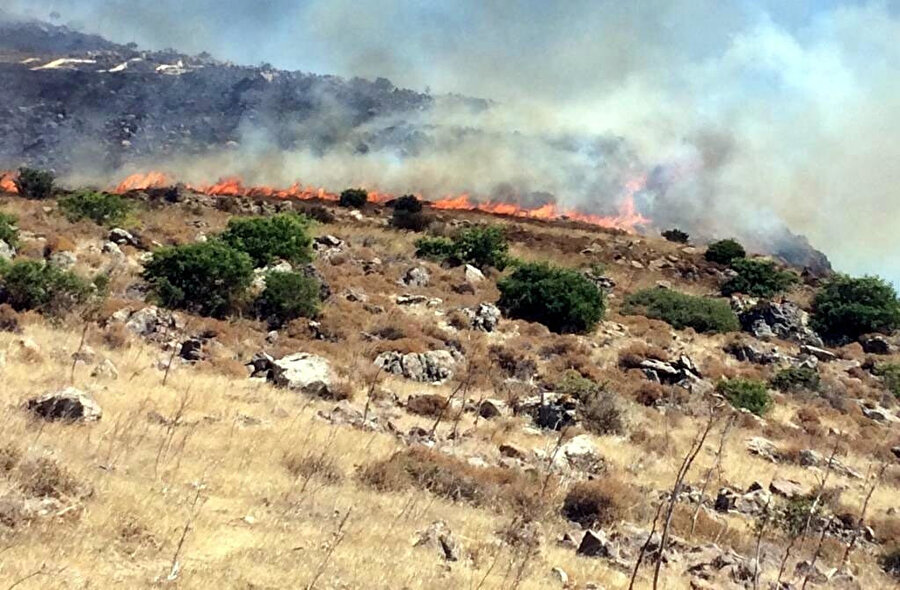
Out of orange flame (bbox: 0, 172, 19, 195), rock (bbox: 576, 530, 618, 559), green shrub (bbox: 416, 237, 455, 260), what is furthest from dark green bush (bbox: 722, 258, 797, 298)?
orange flame (bbox: 0, 172, 19, 195)

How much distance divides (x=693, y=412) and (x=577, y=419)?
14.0 feet

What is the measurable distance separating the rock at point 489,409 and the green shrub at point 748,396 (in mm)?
7157

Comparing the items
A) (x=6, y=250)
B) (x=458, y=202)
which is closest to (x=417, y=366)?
(x=6, y=250)

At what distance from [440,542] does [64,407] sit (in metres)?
4.72

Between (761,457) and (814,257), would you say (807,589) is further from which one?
(814,257)

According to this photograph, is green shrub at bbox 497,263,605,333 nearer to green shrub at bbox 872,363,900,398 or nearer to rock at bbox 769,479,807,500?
green shrub at bbox 872,363,900,398

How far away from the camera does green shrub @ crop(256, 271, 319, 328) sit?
731 inches

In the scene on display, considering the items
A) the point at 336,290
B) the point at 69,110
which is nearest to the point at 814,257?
the point at 336,290

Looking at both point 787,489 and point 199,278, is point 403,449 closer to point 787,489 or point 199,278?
point 787,489

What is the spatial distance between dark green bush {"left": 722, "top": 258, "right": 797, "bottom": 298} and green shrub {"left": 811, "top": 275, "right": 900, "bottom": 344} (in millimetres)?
3421

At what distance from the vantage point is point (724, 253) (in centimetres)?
4284

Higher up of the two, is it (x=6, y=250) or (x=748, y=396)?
(x=748, y=396)

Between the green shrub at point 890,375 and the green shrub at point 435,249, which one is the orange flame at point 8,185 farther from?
the green shrub at point 890,375

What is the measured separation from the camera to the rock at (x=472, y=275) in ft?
91.0
